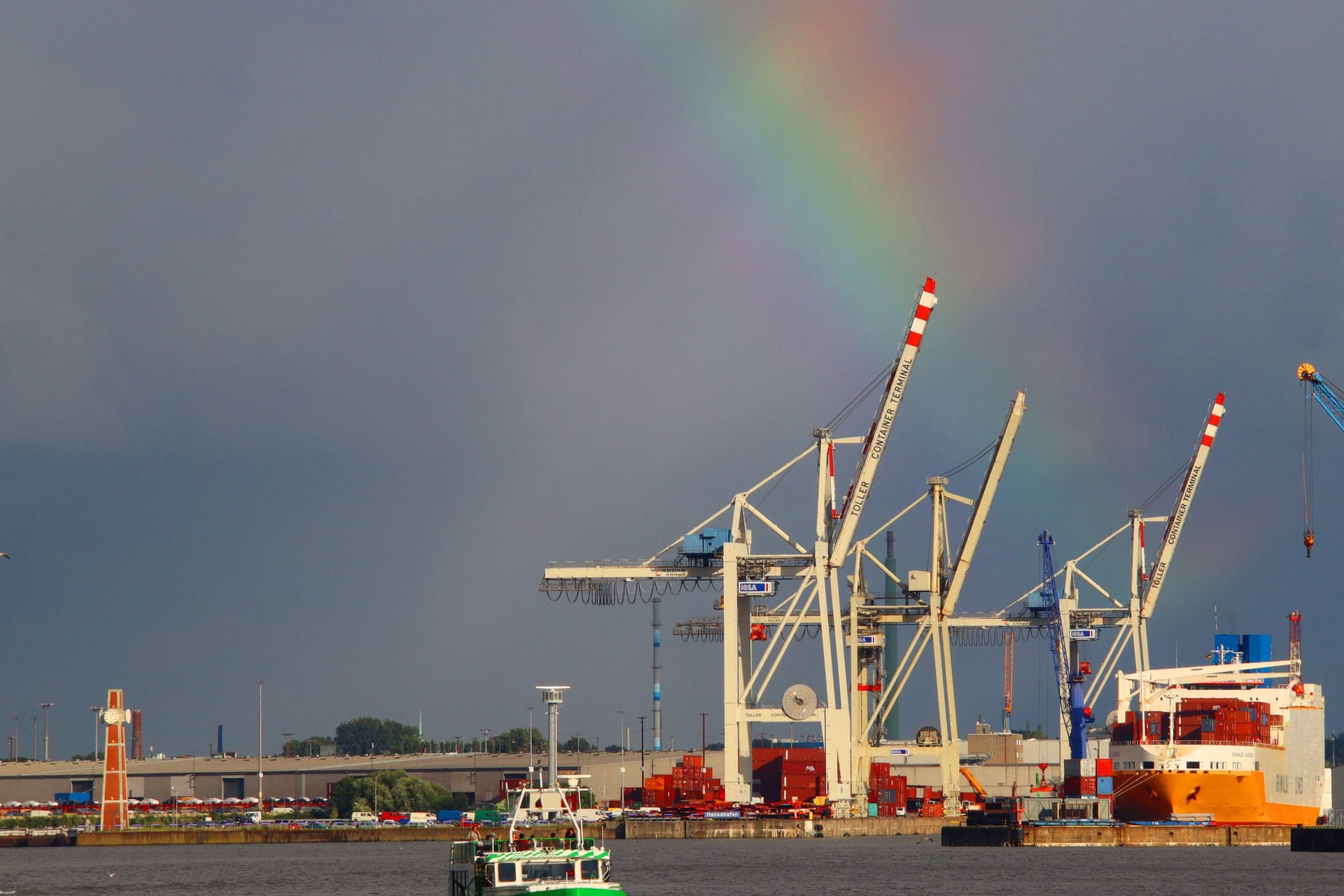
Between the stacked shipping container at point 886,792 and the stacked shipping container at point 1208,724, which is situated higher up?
the stacked shipping container at point 1208,724

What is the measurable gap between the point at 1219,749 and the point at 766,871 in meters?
41.0

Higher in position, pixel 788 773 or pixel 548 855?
pixel 548 855

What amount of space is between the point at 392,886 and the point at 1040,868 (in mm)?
31837

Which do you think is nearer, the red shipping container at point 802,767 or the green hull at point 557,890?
the green hull at point 557,890

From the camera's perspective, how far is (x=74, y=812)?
170750 millimetres

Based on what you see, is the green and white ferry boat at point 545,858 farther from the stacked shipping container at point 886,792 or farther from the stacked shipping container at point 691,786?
the stacked shipping container at point 886,792

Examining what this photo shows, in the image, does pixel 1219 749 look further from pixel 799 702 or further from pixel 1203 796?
pixel 799 702

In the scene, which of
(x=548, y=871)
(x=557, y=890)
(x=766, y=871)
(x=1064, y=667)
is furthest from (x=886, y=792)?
(x=557, y=890)

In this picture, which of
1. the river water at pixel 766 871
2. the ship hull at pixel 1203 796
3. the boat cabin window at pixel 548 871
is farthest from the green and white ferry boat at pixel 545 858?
the ship hull at pixel 1203 796

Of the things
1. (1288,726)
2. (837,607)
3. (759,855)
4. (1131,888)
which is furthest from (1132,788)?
(1131,888)

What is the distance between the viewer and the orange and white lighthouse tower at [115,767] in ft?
414

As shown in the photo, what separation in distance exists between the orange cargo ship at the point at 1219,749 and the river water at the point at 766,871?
3.09m

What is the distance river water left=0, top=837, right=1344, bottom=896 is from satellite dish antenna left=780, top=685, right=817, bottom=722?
792cm

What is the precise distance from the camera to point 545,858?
4069 cm
